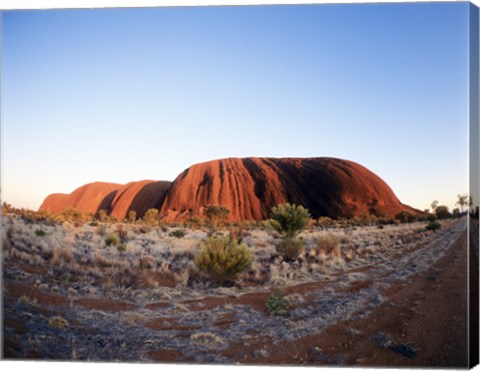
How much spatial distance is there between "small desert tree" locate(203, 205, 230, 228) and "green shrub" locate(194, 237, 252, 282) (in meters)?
0.28

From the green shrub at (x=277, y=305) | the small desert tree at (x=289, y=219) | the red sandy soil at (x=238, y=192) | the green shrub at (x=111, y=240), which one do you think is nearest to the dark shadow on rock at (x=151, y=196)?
the red sandy soil at (x=238, y=192)

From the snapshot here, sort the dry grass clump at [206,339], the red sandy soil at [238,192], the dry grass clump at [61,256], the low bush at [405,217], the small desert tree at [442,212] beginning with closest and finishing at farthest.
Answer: the dry grass clump at [206,339] < the small desert tree at [442,212] < the low bush at [405,217] < the red sandy soil at [238,192] < the dry grass clump at [61,256]

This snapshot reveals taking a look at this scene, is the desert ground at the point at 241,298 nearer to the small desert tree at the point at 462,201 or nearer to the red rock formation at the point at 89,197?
the small desert tree at the point at 462,201

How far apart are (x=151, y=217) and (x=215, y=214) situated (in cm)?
109

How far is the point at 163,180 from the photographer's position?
9.37 meters

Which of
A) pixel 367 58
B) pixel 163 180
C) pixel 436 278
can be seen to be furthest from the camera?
pixel 163 180

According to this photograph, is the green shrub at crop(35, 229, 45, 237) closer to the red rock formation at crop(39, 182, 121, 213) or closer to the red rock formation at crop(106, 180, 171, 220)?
the red rock formation at crop(39, 182, 121, 213)

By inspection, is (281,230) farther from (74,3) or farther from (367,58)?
(74,3)

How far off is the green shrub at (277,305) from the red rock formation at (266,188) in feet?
4.28

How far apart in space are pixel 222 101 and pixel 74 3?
9.10ft

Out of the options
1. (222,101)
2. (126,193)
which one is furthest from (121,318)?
(222,101)

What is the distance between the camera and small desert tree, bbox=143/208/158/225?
945cm

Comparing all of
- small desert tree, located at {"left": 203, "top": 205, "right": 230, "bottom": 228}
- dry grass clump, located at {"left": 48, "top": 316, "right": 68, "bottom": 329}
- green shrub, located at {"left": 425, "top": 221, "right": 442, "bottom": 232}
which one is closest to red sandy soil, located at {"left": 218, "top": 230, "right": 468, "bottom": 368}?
green shrub, located at {"left": 425, "top": 221, "right": 442, "bottom": 232}

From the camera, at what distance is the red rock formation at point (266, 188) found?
9.00m
